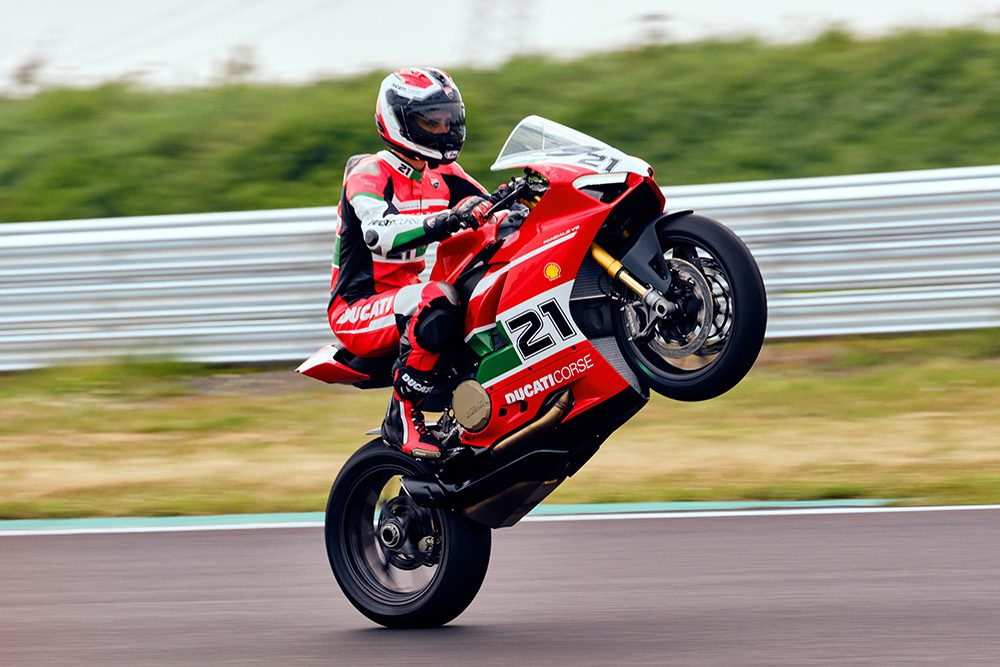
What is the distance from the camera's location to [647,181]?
517 centimetres

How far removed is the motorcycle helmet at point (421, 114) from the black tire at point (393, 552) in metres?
1.13

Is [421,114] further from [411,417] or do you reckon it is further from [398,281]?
[411,417]

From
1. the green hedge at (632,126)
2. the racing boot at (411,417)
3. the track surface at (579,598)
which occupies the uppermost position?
the racing boot at (411,417)

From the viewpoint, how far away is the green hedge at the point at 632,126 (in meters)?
13.9

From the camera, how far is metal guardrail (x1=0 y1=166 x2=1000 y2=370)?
33.6 ft

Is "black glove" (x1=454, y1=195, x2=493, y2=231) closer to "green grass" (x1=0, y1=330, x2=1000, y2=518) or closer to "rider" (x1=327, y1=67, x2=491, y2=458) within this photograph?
"rider" (x1=327, y1=67, x2=491, y2=458)

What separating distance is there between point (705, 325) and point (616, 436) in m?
4.66

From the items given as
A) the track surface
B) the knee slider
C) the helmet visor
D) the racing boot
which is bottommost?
the track surface

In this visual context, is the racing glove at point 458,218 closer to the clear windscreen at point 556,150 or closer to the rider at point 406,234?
the rider at point 406,234

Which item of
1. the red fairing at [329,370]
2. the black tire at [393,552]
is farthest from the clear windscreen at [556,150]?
the black tire at [393,552]

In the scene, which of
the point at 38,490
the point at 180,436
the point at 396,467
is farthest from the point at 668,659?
the point at 180,436

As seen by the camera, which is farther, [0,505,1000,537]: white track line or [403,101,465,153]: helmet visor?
[0,505,1000,537]: white track line

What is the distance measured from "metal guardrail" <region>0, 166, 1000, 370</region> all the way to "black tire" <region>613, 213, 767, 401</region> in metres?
5.33

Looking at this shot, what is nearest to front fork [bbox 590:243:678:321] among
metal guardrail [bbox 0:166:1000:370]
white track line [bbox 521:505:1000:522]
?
white track line [bbox 521:505:1000:522]
